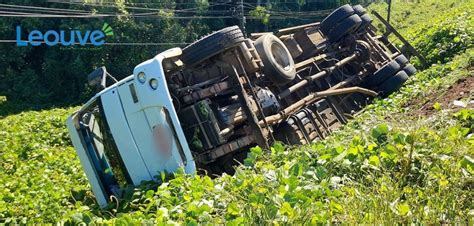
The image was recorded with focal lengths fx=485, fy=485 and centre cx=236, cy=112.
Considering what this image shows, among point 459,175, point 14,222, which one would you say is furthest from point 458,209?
point 14,222

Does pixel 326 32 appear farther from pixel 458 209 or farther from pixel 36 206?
pixel 458 209

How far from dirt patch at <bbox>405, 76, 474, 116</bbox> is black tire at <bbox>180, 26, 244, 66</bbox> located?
2.49 metres

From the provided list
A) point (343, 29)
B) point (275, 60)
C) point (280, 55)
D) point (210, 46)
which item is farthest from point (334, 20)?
point (210, 46)

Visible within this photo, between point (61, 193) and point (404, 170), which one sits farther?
point (61, 193)

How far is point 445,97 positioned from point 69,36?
965 inches

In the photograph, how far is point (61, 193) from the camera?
661cm

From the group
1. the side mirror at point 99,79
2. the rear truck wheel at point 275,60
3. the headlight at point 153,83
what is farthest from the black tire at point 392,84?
the side mirror at point 99,79

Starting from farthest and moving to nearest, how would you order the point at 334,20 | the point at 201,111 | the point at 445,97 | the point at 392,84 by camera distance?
the point at 334,20 → the point at 392,84 → the point at 445,97 → the point at 201,111

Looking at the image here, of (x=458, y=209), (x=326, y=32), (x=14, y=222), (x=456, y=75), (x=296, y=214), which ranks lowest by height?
(x=458, y=209)

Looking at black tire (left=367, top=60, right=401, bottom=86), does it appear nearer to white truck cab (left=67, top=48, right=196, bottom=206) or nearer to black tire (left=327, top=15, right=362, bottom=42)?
black tire (left=327, top=15, right=362, bottom=42)

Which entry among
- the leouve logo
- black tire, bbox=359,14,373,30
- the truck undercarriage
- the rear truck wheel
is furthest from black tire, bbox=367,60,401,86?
the leouve logo

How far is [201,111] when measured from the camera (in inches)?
218

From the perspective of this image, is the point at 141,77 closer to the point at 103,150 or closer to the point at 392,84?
the point at 103,150

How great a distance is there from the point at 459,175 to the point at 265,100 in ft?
11.8
